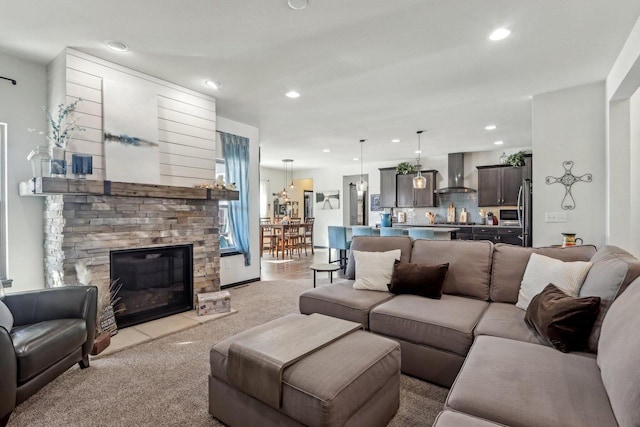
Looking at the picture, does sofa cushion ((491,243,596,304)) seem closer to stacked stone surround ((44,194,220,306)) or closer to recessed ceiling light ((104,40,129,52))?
stacked stone surround ((44,194,220,306))

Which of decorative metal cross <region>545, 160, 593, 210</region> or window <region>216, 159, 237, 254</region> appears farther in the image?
window <region>216, 159, 237, 254</region>

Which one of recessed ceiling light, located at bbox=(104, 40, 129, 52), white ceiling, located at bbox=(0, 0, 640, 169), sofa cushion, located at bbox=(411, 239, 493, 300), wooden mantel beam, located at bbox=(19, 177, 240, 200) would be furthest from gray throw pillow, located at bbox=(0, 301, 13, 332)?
sofa cushion, located at bbox=(411, 239, 493, 300)

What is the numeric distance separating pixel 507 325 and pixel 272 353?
1498 millimetres

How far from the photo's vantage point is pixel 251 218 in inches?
214

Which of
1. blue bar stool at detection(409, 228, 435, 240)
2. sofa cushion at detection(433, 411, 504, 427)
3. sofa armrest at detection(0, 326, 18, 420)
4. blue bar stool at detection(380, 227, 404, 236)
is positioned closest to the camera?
sofa cushion at detection(433, 411, 504, 427)

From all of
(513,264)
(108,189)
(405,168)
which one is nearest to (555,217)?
(513,264)

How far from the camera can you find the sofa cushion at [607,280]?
5.55 feet

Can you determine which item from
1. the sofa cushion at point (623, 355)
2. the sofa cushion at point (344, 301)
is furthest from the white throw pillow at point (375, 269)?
the sofa cushion at point (623, 355)

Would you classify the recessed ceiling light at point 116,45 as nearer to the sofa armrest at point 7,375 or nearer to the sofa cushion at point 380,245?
the sofa armrest at point 7,375

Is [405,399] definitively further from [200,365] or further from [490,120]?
[490,120]

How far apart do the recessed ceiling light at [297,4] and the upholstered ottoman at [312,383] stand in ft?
7.32

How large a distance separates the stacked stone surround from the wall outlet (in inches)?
166

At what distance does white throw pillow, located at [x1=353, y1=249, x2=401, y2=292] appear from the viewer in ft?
9.78

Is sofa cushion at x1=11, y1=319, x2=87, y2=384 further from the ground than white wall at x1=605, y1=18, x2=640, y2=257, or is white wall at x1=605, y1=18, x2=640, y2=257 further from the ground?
white wall at x1=605, y1=18, x2=640, y2=257
